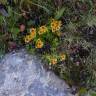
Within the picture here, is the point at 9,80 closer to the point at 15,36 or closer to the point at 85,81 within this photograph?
the point at 15,36

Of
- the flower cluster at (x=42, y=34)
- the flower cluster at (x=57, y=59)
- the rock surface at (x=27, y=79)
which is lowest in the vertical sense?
the rock surface at (x=27, y=79)

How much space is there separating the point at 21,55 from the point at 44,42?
1.00 ft

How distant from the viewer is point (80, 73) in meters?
4.03

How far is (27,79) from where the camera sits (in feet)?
13.0

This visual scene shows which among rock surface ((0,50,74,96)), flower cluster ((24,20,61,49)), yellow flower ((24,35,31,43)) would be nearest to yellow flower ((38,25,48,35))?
flower cluster ((24,20,61,49))

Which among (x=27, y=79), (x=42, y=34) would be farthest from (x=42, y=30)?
(x=27, y=79)

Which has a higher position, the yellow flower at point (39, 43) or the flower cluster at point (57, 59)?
the yellow flower at point (39, 43)

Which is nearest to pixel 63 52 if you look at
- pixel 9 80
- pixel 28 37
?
pixel 28 37

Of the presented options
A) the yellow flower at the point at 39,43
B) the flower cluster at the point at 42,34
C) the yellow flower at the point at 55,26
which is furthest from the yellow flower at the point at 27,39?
the yellow flower at the point at 55,26

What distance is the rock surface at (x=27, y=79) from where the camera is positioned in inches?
154

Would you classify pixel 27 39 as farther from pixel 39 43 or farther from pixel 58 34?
pixel 58 34

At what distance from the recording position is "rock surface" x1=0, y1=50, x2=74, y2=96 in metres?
3.92

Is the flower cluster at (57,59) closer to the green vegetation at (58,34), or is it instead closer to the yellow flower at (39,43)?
the green vegetation at (58,34)

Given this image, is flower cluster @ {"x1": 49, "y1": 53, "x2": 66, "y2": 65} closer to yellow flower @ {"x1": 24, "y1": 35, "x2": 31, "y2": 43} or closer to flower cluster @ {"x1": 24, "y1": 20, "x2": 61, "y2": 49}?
flower cluster @ {"x1": 24, "y1": 20, "x2": 61, "y2": 49}
